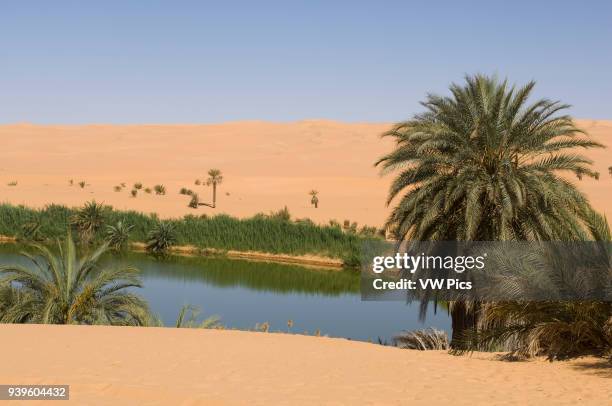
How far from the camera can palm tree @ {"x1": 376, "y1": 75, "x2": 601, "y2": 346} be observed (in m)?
16.3

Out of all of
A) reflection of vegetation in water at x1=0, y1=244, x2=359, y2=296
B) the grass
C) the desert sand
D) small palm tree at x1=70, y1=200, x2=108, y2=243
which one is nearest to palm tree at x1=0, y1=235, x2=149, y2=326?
reflection of vegetation in water at x1=0, y1=244, x2=359, y2=296

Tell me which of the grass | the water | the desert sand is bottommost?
the water

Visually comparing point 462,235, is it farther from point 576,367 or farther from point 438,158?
point 576,367

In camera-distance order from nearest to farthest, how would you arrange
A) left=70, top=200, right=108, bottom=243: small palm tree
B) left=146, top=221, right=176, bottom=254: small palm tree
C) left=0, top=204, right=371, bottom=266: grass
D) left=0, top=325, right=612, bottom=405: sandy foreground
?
left=0, top=325, right=612, bottom=405: sandy foreground, left=0, top=204, right=371, bottom=266: grass, left=146, top=221, right=176, bottom=254: small palm tree, left=70, top=200, right=108, bottom=243: small palm tree

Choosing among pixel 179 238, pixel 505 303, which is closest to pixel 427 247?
pixel 505 303

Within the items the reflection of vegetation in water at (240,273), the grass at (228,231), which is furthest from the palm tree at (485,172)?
the grass at (228,231)

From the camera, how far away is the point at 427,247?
17.4 m

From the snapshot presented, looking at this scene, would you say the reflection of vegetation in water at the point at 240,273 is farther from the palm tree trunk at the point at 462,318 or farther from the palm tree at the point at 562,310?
the palm tree at the point at 562,310

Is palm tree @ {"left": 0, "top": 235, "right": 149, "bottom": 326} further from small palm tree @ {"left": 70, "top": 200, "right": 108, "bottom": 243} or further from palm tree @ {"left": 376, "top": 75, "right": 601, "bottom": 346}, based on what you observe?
small palm tree @ {"left": 70, "top": 200, "right": 108, "bottom": 243}

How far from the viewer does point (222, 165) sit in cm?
9475

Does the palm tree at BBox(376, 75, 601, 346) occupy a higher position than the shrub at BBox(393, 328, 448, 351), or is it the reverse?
the palm tree at BBox(376, 75, 601, 346)

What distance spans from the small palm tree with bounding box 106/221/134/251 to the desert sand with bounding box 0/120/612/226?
9.28m

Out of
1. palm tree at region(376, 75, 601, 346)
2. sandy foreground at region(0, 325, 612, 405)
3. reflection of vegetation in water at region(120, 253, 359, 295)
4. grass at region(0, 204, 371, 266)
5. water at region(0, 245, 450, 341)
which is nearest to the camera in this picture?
sandy foreground at region(0, 325, 612, 405)

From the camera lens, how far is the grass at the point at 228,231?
126 ft
